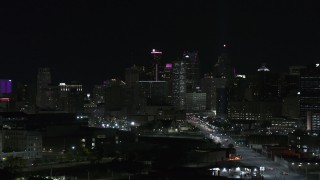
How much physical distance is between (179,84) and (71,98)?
12.5 m

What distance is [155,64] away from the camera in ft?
163

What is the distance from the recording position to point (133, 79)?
47875 millimetres

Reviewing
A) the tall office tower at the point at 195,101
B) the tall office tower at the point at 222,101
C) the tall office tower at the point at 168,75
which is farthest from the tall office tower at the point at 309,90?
the tall office tower at the point at 168,75

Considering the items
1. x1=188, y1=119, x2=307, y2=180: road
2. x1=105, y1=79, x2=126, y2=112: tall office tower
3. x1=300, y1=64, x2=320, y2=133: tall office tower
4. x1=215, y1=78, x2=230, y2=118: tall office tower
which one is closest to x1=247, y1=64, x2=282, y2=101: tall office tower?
x1=215, y1=78, x2=230, y2=118: tall office tower

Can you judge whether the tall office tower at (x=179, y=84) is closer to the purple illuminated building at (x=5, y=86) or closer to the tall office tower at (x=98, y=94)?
the tall office tower at (x=98, y=94)

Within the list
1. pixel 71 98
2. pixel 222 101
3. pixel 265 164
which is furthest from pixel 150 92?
pixel 265 164

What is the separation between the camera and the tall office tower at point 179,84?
48062 millimetres

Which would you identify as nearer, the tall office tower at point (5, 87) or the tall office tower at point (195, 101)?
the tall office tower at point (5, 87)

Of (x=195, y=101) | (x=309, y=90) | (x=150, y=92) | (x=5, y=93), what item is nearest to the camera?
(x=309, y=90)

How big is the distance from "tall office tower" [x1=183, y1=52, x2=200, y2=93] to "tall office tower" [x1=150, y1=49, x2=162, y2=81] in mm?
2305

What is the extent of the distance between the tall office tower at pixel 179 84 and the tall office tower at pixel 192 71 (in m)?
0.50

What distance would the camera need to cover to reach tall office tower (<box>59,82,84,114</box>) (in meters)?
37.9

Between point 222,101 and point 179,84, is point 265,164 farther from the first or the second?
point 179,84

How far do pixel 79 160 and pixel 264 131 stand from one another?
1405 cm
